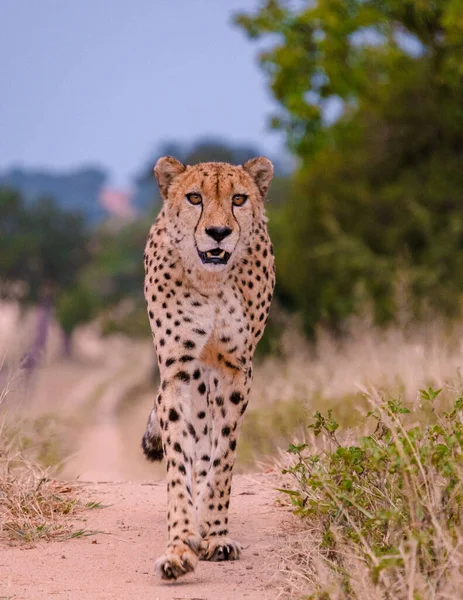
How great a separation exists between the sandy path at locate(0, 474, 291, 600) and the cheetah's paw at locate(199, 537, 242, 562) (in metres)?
0.05

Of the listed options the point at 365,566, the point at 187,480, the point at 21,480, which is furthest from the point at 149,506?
the point at 365,566

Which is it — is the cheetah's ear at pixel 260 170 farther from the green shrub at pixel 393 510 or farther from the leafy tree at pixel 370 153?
the leafy tree at pixel 370 153

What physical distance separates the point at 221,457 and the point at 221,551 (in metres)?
0.40

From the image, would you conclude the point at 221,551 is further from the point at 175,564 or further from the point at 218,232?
the point at 218,232

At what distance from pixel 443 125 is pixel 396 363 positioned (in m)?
10.2

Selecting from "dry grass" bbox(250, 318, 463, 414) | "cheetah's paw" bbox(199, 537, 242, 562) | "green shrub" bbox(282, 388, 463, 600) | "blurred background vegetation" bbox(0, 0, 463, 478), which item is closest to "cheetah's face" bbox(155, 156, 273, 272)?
"green shrub" bbox(282, 388, 463, 600)

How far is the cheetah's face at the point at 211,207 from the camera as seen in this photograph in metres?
4.57

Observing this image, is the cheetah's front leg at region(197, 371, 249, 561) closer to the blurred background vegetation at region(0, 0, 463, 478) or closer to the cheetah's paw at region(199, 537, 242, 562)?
the cheetah's paw at region(199, 537, 242, 562)

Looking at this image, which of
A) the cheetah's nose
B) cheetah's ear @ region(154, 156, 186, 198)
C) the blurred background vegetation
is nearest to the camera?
the cheetah's nose

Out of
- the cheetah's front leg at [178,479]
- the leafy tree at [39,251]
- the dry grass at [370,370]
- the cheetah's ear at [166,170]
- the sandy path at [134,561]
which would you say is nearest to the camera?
the sandy path at [134,561]

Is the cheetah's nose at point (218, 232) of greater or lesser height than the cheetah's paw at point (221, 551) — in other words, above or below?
above

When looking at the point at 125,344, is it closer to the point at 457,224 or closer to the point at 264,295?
the point at 457,224

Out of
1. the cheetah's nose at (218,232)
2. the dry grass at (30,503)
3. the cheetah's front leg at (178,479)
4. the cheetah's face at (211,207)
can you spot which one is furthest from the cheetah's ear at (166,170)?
the dry grass at (30,503)

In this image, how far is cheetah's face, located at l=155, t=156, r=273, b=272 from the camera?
457 cm
